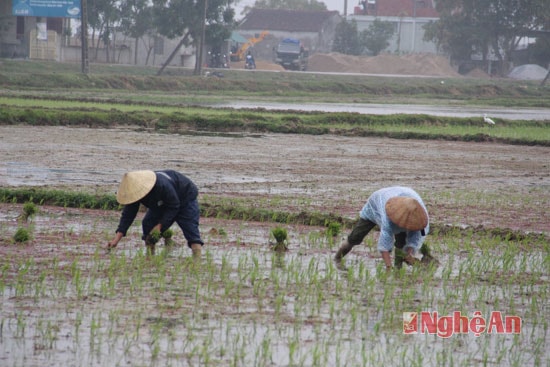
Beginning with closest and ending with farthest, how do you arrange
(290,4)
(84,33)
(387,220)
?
1. (387,220)
2. (84,33)
3. (290,4)

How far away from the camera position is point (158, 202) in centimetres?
650

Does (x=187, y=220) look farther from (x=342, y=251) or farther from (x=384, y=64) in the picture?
(x=384, y=64)

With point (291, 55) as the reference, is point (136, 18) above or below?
above

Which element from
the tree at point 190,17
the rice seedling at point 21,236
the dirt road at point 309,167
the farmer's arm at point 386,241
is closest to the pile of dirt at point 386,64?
the tree at point 190,17

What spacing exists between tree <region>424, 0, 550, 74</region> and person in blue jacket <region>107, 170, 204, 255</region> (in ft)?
164

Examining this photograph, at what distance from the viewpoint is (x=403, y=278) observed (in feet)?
20.8

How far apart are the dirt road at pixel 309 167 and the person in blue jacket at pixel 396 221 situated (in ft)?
7.58

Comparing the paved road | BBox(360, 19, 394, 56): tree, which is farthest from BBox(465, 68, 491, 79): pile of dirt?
the paved road

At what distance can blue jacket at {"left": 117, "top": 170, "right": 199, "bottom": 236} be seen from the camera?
6398 millimetres

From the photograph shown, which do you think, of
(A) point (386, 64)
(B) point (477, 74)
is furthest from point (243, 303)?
(B) point (477, 74)

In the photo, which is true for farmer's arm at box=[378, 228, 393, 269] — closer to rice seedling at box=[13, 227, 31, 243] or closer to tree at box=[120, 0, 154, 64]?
rice seedling at box=[13, 227, 31, 243]

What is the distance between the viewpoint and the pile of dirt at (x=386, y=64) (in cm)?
5756

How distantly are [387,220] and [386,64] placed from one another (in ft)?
178

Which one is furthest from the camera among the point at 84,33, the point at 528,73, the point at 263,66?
the point at 528,73
